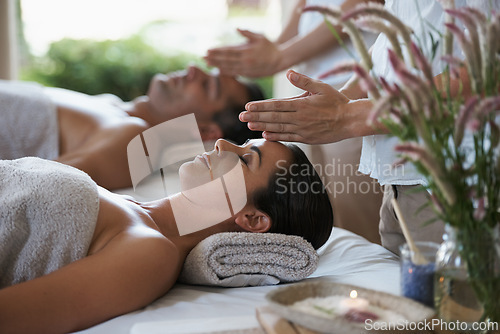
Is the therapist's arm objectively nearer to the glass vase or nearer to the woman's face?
the woman's face

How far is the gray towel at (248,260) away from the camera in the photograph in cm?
137

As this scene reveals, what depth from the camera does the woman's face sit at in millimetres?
1524

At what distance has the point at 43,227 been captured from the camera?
1252mm

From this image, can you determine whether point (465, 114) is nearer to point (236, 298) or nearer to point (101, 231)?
point (236, 298)

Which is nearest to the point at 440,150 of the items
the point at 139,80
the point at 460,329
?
the point at 460,329

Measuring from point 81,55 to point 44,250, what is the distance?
452 cm

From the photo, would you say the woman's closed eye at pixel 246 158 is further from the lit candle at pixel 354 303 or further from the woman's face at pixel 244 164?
the lit candle at pixel 354 303

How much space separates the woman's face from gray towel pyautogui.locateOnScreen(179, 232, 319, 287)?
0.18 metres

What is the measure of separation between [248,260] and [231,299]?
13cm

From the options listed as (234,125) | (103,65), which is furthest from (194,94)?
(103,65)

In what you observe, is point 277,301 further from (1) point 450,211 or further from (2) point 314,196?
(2) point 314,196

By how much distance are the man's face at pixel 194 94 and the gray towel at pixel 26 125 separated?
619mm

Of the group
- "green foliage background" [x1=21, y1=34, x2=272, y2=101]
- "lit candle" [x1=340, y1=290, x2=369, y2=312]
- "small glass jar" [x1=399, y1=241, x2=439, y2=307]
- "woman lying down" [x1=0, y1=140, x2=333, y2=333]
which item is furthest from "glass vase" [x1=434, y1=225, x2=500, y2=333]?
"green foliage background" [x1=21, y1=34, x2=272, y2=101]

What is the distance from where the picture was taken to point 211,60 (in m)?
2.67
